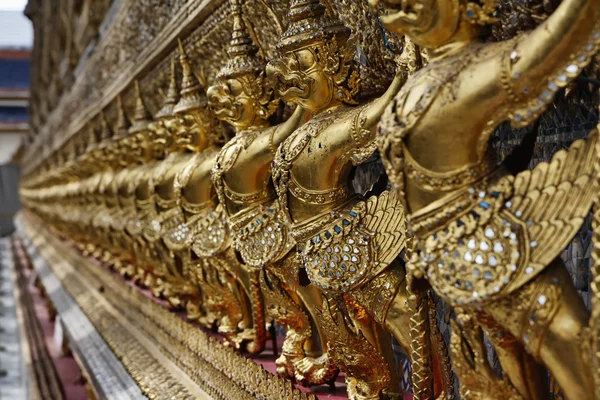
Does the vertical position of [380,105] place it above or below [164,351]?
above

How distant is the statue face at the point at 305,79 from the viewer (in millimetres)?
1216

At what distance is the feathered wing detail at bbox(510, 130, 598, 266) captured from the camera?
768 millimetres

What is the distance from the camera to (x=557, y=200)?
79 centimetres

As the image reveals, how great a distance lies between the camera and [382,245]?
1.13 metres

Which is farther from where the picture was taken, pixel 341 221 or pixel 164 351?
pixel 164 351

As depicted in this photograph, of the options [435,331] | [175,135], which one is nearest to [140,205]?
[175,135]

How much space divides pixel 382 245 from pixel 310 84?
0.93 ft

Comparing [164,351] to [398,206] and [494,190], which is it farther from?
[494,190]

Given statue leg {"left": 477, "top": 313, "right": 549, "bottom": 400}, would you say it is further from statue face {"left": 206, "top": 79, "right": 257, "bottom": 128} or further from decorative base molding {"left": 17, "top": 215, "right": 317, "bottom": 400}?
statue face {"left": 206, "top": 79, "right": 257, "bottom": 128}

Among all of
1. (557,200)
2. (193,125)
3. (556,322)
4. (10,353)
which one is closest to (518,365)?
(556,322)

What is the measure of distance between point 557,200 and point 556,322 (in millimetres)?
122

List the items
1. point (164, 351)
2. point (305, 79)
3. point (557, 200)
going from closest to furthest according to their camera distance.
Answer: point (557, 200)
point (305, 79)
point (164, 351)

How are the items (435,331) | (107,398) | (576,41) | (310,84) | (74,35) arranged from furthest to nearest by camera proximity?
(74,35) → (107,398) → (310,84) → (435,331) → (576,41)

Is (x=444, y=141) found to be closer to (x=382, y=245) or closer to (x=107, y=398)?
(x=382, y=245)
